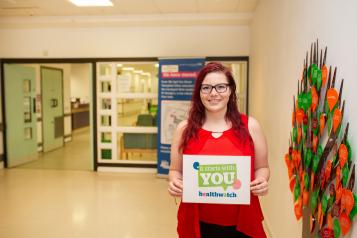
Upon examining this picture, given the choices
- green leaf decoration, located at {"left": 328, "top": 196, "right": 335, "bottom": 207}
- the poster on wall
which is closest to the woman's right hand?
green leaf decoration, located at {"left": 328, "top": 196, "right": 335, "bottom": 207}

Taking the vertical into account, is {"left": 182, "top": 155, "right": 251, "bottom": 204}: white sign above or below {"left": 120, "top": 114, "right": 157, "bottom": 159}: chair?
above

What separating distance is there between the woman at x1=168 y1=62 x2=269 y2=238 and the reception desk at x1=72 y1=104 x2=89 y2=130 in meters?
10.0

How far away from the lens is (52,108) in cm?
862

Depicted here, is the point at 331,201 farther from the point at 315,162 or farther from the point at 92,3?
the point at 92,3

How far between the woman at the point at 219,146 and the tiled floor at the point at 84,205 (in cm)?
210

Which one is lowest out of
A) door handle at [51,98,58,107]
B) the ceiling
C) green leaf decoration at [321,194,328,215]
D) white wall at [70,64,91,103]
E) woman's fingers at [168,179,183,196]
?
green leaf decoration at [321,194,328,215]

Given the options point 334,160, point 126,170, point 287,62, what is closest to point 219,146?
point 334,160

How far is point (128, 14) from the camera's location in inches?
222

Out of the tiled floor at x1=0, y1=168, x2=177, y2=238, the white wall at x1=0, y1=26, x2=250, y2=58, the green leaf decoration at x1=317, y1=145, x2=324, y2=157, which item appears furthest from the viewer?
the white wall at x1=0, y1=26, x2=250, y2=58

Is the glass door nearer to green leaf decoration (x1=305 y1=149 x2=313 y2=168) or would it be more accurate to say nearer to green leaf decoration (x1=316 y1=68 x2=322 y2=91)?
green leaf decoration (x1=305 y1=149 x2=313 y2=168)

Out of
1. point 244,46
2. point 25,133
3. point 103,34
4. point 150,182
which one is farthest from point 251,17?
point 25,133

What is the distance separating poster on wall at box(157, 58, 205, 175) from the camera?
5.71 metres

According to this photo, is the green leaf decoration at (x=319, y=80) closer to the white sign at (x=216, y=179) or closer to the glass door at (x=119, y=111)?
the white sign at (x=216, y=179)

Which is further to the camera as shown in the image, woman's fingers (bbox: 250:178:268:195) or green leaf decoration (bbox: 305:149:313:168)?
green leaf decoration (bbox: 305:149:313:168)
